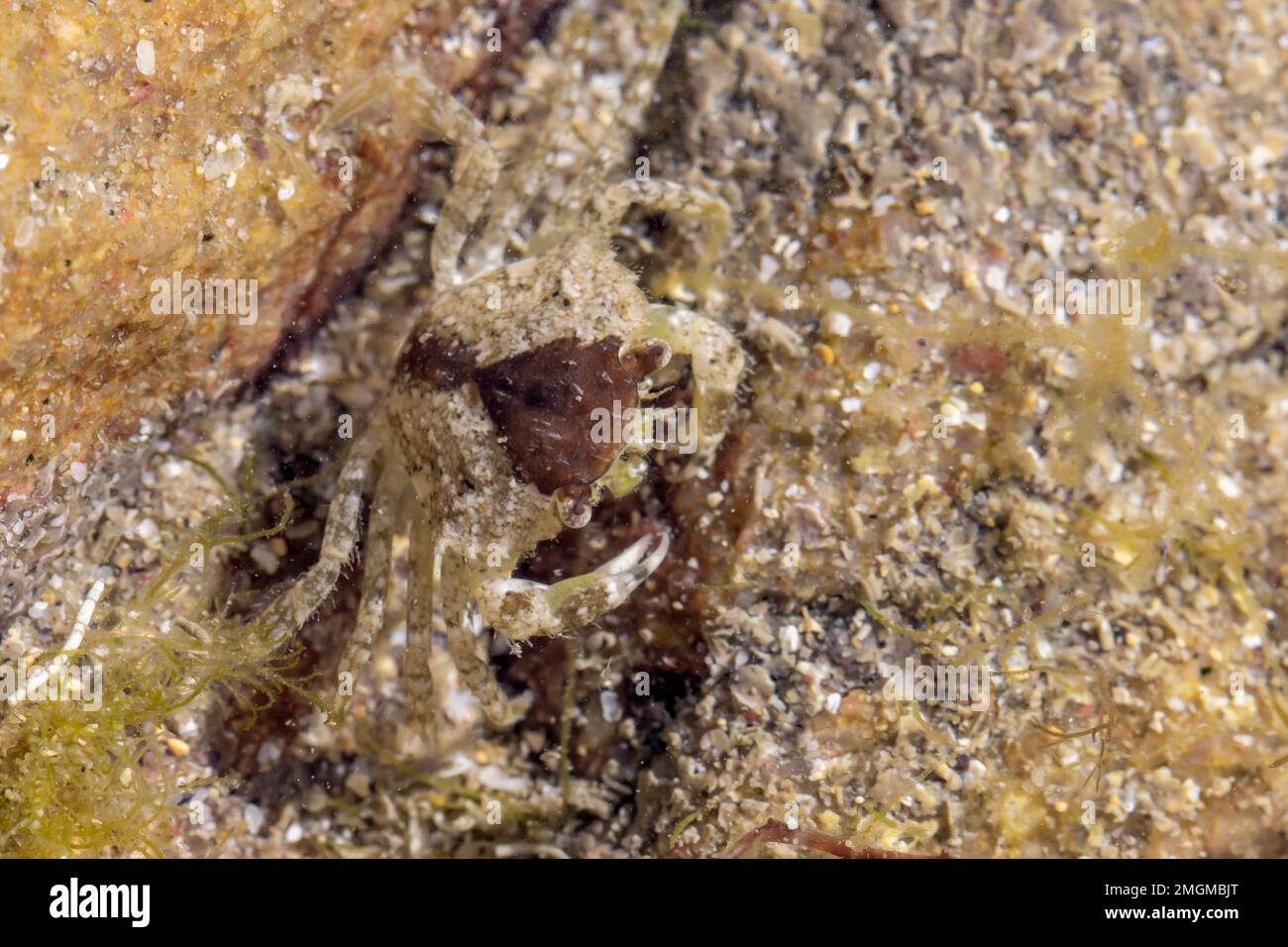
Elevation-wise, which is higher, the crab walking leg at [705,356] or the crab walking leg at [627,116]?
the crab walking leg at [627,116]

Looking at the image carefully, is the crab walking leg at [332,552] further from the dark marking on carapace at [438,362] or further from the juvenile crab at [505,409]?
the dark marking on carapace at [438,362]

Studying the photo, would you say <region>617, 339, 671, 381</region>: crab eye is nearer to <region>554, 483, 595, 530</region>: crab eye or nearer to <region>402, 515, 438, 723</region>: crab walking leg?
<region>554, 483, 595, 530</region>: crab eye

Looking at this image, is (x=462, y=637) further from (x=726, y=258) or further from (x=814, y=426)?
(x=726, y=258)
